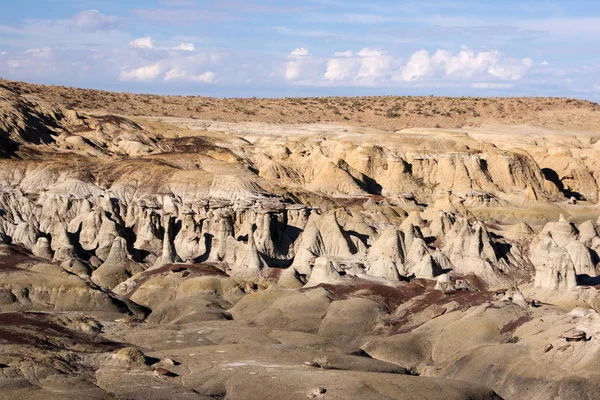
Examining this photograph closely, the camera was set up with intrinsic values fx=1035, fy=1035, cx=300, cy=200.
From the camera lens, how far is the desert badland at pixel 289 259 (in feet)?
181

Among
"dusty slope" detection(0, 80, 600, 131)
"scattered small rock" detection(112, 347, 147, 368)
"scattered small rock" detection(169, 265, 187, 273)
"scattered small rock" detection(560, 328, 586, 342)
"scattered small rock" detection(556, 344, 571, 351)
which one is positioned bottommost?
"scattered small rock" detection(169, 265, 187, 273)

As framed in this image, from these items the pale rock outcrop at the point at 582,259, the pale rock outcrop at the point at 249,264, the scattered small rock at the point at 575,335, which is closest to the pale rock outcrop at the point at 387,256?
the pale rock outcrop at the point at 249,264

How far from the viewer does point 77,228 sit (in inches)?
4080

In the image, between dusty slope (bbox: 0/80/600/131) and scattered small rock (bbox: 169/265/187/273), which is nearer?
scattered small rock (bbox: 169/265/187/273)

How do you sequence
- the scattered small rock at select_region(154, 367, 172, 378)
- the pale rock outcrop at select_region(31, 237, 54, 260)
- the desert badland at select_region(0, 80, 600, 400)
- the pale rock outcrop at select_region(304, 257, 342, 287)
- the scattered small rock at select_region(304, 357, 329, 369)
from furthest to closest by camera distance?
the pale rock outcrop at select_region(31, 237, 54, 260), the pale rock outcrop at select_region(304, 257, 342, 287), the scattered small rock at select_region(304, 357, 329, 369), the desert badland at select_region(0, 80, 600, 400), the scattered small rock at select_region(154, 367, 172, 378)

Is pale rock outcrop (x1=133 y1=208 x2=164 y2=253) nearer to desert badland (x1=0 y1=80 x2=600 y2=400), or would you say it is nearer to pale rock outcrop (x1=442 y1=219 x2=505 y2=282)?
A: desert badland (x1=0 y1=80 x2=600 y2=400)

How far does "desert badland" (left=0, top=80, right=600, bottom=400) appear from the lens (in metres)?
55.2

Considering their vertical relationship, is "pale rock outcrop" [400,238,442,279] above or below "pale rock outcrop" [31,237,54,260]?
above

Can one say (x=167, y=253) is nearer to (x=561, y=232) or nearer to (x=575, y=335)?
(x=561, y=232)

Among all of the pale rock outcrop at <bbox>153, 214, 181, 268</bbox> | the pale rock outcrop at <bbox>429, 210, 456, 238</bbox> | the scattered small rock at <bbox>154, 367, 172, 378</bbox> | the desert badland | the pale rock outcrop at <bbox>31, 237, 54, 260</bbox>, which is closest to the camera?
the scattered small rock at <bbox>154, 367, 172, 378</bbox>

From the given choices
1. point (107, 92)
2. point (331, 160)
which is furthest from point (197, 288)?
point (107, 92)

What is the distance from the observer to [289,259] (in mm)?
98000

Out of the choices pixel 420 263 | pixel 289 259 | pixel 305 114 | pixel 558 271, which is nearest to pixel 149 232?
pixel 289 259

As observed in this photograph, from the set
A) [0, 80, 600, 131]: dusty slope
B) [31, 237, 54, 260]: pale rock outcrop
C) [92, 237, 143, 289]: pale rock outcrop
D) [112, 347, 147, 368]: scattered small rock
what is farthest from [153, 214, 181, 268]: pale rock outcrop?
[0, 80, 600, 131]: dusty slope
